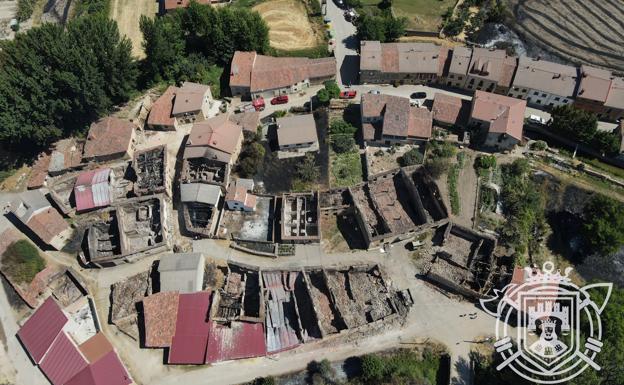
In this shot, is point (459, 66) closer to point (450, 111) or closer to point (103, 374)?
point (450, 111)

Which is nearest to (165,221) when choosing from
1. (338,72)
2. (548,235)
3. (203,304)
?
(203,304)

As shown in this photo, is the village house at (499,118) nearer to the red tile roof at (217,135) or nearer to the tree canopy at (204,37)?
the red tile roof at (217,135)

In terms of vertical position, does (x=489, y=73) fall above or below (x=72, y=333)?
above

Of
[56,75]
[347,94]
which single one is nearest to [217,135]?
[347,94]

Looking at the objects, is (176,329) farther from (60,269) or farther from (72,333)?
(60,269)

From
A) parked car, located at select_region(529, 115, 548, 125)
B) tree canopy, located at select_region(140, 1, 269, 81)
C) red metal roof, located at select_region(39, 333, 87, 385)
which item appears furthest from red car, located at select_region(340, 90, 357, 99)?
red metal roof, located at select_region(39, 333, 87, 385)

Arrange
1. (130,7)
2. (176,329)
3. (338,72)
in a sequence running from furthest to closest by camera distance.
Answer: (130,7)
(338,72)
(176,329)
